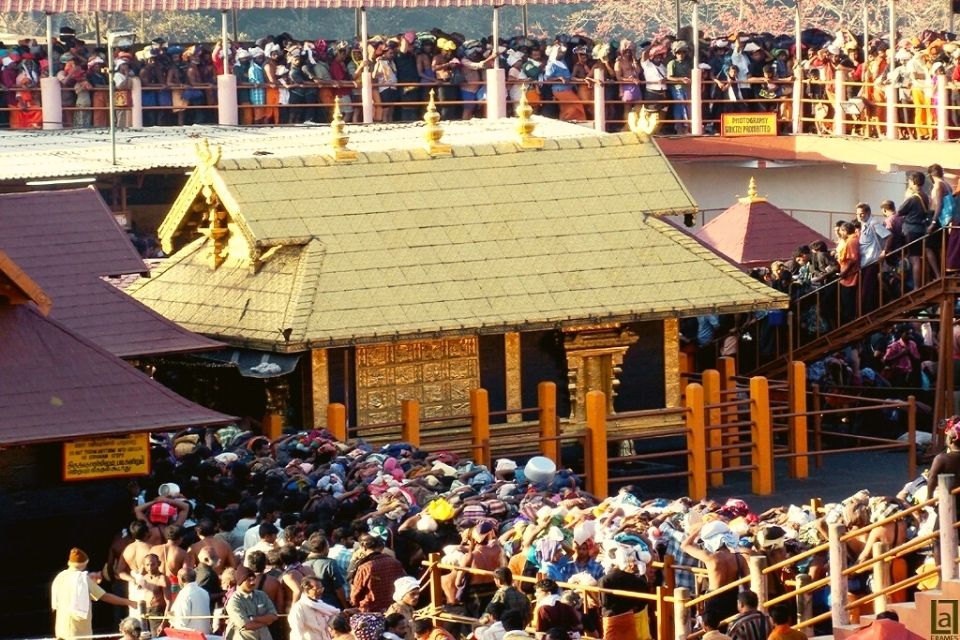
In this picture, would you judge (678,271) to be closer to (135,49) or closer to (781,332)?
(781,332)

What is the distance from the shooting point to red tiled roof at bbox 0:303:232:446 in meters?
20.8

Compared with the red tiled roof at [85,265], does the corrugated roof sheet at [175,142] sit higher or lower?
higher

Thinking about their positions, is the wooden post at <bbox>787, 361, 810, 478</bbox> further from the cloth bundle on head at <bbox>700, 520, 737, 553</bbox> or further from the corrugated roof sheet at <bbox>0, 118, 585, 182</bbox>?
the cloth bundle on head at <bbox>700, 520, 737, 553</bbox>

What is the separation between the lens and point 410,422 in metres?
26.6

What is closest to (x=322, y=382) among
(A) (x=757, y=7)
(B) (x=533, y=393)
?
(B) (x=533, y=393)

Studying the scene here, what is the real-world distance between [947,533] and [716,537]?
2454 millimetres

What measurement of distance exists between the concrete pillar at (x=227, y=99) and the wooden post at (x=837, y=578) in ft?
76.4

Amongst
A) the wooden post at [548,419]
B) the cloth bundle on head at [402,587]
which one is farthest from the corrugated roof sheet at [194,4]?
the cloth bundle on head at [402,587]

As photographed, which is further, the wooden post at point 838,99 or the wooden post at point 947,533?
the wooden post at point 838,99

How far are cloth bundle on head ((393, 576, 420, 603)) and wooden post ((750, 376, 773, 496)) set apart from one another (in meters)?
9.72

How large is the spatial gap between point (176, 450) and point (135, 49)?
17.7 metres

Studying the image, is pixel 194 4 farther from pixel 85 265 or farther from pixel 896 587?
pixel 896 587

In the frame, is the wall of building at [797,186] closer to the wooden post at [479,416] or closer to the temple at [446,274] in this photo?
the temple at [446,274]
